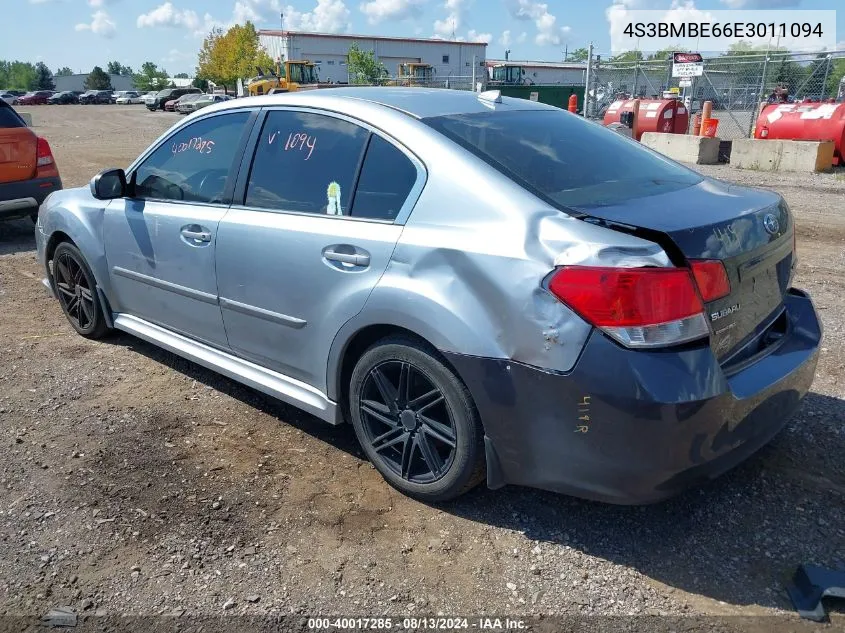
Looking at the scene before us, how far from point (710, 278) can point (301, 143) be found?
2008mm

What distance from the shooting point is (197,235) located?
375 centimetres

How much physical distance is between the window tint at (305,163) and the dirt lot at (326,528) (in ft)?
4.10

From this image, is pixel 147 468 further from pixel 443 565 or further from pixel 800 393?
pixel 800 393

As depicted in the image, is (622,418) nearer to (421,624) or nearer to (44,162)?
(421,624)

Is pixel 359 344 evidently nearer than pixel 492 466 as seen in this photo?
No

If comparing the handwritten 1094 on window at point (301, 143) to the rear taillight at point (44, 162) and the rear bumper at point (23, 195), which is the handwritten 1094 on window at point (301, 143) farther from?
the rear taillight at point (44, 162)

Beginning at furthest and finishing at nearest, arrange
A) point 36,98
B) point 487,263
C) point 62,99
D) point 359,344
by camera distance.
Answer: point 62,99
point 36,98
point 359,344
point 487,263

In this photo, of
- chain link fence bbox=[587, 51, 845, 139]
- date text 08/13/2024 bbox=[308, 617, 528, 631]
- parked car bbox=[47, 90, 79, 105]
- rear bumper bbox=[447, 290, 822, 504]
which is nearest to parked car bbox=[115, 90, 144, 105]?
parked car bbox=[47, 90, 79, 105]

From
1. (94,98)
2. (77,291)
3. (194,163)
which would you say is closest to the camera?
(194,163)

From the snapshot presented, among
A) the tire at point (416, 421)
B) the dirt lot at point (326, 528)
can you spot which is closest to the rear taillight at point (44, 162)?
the dirt lot at point (326, 528)

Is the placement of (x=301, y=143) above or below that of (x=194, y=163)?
above

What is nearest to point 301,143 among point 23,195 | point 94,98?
point 23,195

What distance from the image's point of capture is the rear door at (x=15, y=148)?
8117 mm

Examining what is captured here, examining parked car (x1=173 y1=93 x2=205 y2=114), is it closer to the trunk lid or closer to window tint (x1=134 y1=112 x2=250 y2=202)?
window tint (x1=134 y1=112 x2=250 y2=202)
